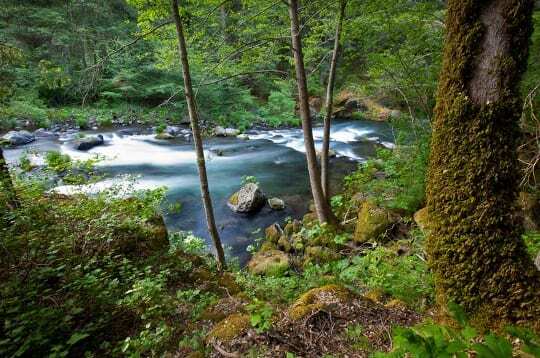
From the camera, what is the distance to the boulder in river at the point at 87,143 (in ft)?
48.1

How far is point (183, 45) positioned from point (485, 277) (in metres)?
4.99

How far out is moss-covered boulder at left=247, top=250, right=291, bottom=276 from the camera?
598 cm

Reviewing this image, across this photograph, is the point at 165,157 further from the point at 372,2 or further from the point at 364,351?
the point at 364,351

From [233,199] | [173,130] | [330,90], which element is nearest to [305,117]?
[330,90]

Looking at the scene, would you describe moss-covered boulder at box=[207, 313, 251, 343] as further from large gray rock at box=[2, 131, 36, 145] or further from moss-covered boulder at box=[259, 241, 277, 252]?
large gray rock at box=[2, 131, 36, 145]

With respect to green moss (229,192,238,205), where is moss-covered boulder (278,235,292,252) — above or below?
below

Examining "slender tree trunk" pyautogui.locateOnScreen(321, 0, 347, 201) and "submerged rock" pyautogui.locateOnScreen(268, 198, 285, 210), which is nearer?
"slender tree trunk" pyautogui.locateOnScreen(321, 0, 347, 201)

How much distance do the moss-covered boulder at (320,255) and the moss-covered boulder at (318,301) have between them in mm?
3087

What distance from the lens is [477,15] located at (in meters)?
1.83

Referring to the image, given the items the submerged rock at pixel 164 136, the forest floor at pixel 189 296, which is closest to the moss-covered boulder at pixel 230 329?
the forest floor at pixel 189 296

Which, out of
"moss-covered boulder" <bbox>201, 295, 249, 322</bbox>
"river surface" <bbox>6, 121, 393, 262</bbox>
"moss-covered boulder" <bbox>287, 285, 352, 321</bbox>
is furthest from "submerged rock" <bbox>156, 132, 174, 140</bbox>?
"moss-covered boulder" <bbox>287, 285, 352, 321</bbox>

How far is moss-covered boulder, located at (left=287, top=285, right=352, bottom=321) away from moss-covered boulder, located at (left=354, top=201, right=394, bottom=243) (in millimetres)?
3586

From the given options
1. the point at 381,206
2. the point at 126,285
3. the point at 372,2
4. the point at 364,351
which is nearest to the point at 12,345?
the point at 126,285

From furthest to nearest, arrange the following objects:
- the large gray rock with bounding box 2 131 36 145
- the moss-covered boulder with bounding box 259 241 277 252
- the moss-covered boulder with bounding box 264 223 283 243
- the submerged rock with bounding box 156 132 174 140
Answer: the submerged rock with bounding box 156 132 174 140 < the large gray rock with bounding box 2 131 36 145 < the moss-covered boulder with bounding box 264 223 283 243 < the moss-covered boulder with bounding box 259 241 277 252
